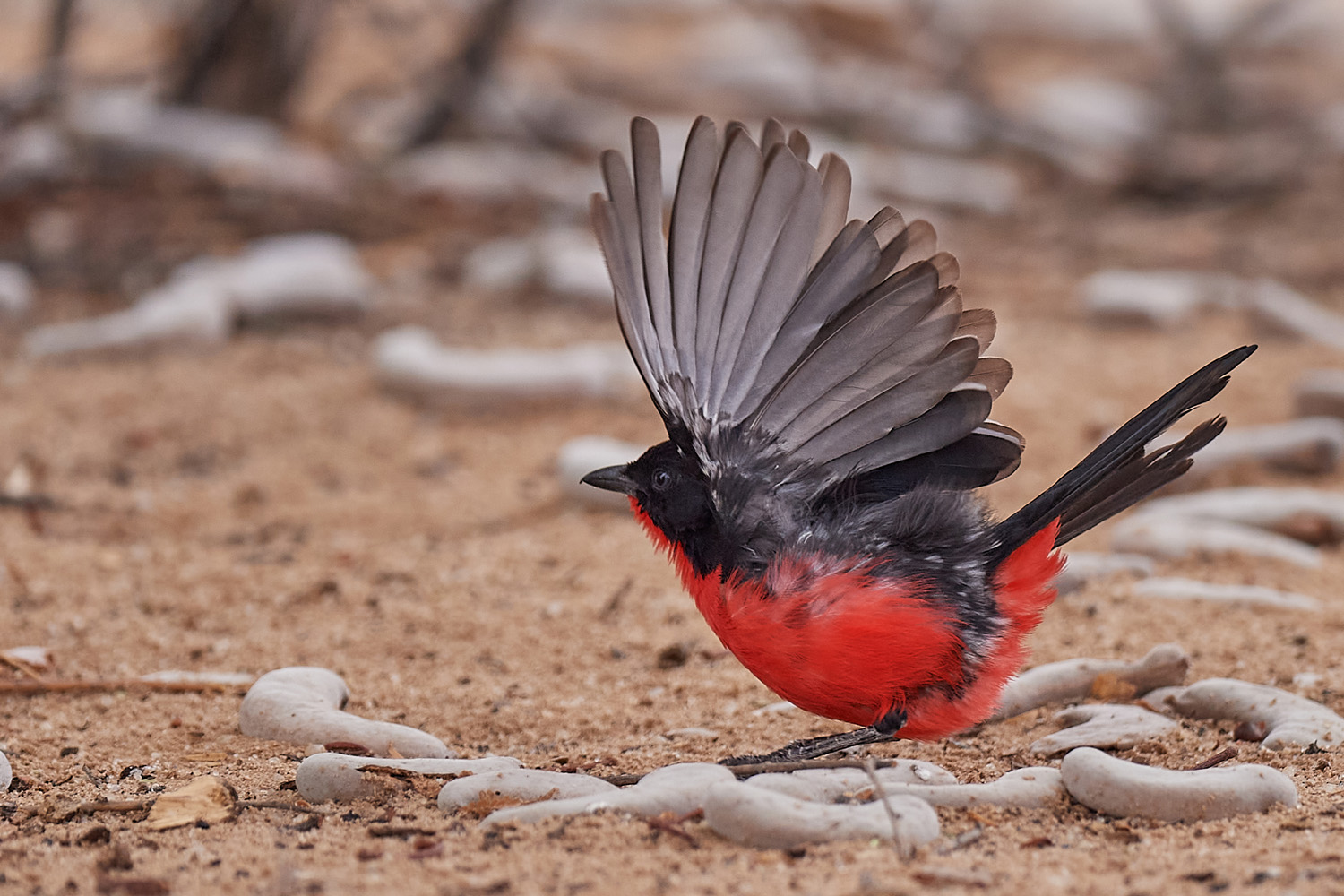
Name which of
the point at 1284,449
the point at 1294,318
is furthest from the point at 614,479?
the point at 1294,318

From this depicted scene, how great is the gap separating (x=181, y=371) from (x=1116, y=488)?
4.27 meters

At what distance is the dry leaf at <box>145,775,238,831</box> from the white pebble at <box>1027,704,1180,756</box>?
1432mm

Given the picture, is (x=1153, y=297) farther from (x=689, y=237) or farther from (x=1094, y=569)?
(x=689, y=237)

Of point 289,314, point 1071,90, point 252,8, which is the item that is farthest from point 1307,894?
point 1071,90

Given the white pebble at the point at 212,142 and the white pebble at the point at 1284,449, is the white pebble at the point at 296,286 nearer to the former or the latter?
the white pebble at the point at 212,142

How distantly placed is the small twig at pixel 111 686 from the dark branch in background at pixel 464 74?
562cm

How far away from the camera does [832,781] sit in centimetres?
221

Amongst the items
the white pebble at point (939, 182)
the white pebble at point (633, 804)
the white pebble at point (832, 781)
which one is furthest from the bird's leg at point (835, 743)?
the white pebble at point (939, 182)

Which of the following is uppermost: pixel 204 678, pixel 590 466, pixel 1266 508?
pixel 1266 508

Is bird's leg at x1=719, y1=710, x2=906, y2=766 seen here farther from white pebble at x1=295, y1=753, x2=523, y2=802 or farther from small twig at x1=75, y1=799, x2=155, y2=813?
small twig at x1=75, y1=799, x2=155, y2=813

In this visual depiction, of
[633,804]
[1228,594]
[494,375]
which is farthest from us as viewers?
[494,375]

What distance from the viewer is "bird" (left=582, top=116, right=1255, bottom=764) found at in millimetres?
2363

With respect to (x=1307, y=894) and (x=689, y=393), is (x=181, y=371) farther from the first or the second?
(x=1307, y=894)

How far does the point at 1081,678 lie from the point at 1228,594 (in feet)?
2.68
